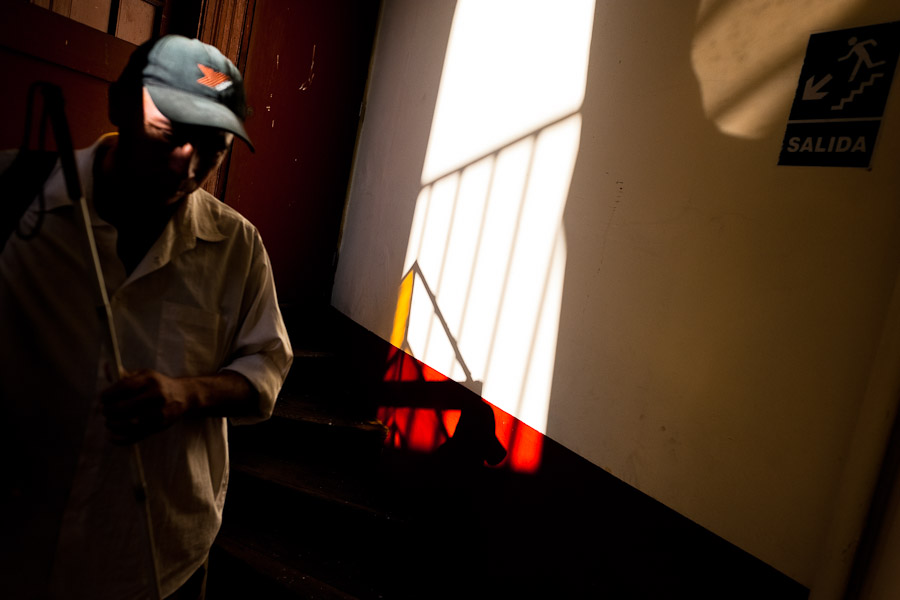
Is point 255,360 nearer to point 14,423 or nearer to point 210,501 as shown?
point 210,501

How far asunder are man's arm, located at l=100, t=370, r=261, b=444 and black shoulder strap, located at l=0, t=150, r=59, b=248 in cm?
34

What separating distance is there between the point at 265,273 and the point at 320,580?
72.0 inches

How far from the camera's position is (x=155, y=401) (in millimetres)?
1043

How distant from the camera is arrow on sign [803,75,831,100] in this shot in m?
1.57

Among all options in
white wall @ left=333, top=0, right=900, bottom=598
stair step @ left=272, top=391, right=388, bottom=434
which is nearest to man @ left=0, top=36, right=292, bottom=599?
white wall @ left=333, top=0, right=900, bottom=598

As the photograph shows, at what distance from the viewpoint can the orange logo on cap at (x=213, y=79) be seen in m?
1.15

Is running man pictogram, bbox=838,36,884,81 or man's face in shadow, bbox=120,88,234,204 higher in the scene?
running man pictogram, bbox=838,36,884,81

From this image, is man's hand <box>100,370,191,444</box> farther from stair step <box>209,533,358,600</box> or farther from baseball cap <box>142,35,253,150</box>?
stair step <box>209,533,358,600</box>

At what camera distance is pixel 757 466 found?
163cm

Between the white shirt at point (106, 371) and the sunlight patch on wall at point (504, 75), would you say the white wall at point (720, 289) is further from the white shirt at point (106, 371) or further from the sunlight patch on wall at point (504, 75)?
the white shirt at point (106, 371)

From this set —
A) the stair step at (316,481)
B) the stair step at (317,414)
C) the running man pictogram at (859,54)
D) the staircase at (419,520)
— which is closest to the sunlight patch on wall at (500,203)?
the staircase at (419,520)

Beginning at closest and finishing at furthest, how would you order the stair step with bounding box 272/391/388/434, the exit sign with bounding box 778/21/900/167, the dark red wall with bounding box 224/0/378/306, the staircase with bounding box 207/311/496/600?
the exit sign with bounding box 778/21/900/167
the staircase with bounding box 207/311/496/600
the stair step with bounding box 272/391/388/434
the dark red wall with bounding box 224/0/378/306

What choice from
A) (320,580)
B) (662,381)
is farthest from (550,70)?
(320,580)

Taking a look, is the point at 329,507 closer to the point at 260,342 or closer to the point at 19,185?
the point at 260,342
